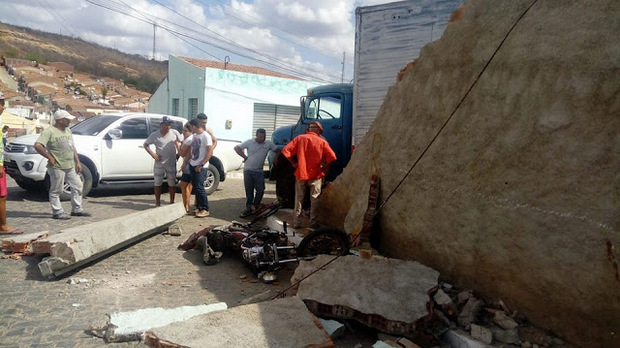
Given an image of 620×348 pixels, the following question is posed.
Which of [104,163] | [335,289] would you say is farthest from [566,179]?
[104,163]

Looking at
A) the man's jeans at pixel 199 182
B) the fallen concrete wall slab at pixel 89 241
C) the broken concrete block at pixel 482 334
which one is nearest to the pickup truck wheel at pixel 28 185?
the man's jeans at pixel 199 182

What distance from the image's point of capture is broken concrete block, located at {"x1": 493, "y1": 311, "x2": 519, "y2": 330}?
345cm

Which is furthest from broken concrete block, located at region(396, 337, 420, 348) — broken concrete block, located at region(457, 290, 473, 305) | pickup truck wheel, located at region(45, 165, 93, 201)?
pickup truck wheel, located at region(45, 165, 93, 201)

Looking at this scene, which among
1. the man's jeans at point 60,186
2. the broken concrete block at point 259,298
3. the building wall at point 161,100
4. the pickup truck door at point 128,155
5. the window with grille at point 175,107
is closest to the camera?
the broken concrete block at point 259,298

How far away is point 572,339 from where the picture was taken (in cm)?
322

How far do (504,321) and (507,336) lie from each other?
15cm

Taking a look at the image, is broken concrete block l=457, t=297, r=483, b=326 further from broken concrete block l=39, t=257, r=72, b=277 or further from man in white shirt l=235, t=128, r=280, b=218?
man in white shirt l=235, t=128, r=280, b=218

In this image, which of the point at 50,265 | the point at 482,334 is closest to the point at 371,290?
the point at 482,334

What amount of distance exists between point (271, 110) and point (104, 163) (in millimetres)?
11681

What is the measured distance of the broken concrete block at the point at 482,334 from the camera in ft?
11.0

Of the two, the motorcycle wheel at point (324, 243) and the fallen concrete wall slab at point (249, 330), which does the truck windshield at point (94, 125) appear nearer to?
the motorcycle wheel at point (324, 243)

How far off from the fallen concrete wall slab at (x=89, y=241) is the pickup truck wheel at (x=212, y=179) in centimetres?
366

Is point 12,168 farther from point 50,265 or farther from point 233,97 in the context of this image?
point 233,97

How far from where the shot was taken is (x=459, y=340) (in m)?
3.43
